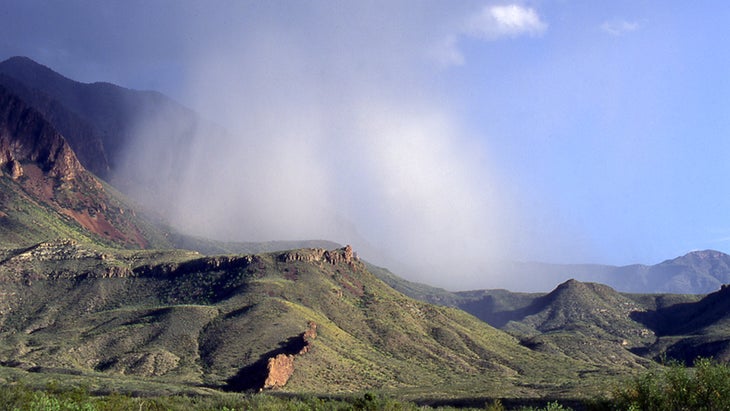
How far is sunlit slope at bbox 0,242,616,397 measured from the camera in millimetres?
109000

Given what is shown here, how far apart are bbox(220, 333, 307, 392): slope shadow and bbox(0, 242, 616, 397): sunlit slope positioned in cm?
45

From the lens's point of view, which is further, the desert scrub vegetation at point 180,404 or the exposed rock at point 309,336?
the exposed rock at point 309,336

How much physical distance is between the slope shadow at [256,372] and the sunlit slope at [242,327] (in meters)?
0.45

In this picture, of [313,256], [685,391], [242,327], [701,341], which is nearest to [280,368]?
[242,327]

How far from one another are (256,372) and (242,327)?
25016mm

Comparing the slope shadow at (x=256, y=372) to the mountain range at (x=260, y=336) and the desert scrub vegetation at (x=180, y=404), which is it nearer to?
the mountain range at (x=260, y=336)

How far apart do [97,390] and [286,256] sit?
9763 cm

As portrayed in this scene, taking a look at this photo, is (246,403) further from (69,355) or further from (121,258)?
(121,258)

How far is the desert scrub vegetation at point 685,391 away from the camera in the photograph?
151ft

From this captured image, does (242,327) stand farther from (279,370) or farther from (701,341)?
(701,341)

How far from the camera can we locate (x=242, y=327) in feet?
412

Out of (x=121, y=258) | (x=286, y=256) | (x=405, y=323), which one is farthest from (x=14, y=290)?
(x=405, y=323)

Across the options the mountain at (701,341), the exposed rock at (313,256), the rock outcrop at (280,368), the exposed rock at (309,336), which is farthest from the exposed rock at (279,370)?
the mountain at (701,341)

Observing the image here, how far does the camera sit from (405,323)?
511 feet
